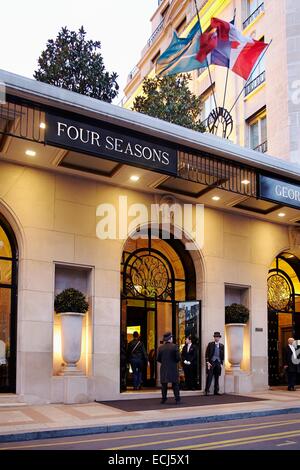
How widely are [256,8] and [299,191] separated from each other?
15811 millimetres

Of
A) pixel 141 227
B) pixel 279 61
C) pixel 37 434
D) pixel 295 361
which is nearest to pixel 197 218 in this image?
pixel 141 227

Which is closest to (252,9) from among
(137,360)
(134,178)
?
(134,178)

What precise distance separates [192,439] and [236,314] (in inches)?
358

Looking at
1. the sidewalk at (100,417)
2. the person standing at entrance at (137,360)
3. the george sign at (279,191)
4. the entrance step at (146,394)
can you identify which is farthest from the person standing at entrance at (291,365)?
the person standing at entrance at (137,360)

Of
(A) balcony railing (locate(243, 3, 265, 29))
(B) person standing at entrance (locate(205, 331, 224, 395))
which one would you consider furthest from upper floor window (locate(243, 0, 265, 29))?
(B) person standing at entrance (locate(205, 331, 224, 395))

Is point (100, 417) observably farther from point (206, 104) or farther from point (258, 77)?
point (206, 104)

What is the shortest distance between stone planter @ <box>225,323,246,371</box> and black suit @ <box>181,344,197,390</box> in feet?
4.47

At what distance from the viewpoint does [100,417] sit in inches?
455

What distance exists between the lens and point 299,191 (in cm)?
1767

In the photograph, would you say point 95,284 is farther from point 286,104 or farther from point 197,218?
point 286,104

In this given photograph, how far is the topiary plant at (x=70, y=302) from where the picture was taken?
14.4 m

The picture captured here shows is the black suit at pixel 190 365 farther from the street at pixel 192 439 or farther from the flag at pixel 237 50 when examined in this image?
the flag at pixel 237 50

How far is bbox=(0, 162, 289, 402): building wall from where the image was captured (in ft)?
46.3
